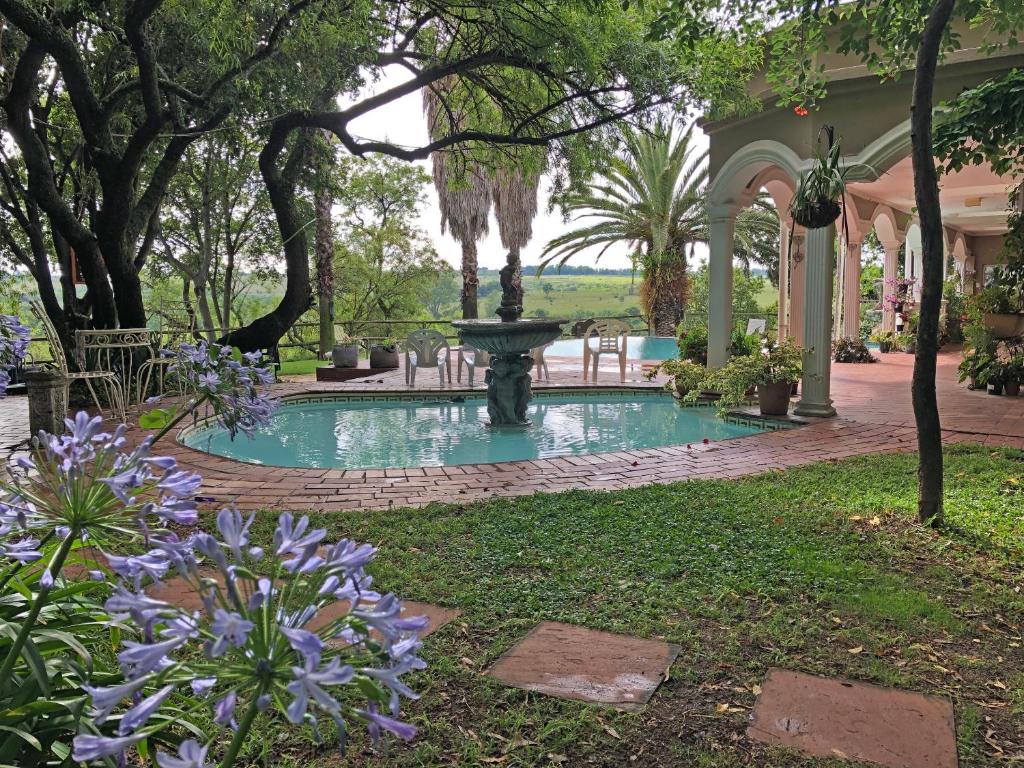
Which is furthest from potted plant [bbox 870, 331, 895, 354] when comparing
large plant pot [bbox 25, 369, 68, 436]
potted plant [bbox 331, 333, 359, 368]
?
large plant pot [bbox 25, 369, 68, 436]

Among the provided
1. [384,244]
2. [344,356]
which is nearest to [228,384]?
[344,356]

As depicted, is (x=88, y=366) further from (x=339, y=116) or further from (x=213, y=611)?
(x=213, y=611)

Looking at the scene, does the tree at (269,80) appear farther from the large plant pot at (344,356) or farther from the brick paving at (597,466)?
the brick paving at (597,466)

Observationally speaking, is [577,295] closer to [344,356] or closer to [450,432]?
[344,356]

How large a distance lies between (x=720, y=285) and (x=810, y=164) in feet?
6.39

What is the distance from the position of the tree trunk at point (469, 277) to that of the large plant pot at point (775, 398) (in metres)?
12.6

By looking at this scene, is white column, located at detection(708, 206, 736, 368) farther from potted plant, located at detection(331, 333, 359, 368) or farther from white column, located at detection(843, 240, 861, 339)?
potted plant, located at detection(331, 333, 359, 368)

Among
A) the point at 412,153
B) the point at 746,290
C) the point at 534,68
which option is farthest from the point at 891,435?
the point at 746,290

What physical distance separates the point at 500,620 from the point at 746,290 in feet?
64.5

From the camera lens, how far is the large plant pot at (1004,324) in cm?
875

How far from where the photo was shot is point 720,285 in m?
9.27

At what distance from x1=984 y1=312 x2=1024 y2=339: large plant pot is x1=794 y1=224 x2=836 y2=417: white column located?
8.75 feet

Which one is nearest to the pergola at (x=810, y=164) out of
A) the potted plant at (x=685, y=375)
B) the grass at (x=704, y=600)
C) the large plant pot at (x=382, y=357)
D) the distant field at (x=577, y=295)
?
the potted plant at (x=685, y=375)

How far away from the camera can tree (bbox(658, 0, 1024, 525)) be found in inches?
144
